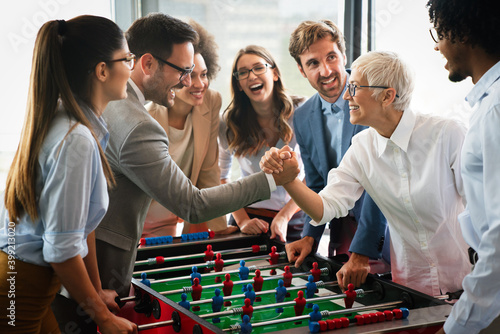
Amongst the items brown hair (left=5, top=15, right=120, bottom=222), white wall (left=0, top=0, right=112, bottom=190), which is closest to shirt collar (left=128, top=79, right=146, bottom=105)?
brown hair (left=5, top=15, right=120, bottom=222)

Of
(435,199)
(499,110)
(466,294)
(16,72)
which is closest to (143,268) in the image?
(435,199)

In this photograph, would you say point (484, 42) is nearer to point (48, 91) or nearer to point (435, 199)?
point (435, 199)

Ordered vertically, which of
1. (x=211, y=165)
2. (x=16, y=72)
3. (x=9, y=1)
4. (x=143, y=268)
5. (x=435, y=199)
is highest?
(x=9, y=1)

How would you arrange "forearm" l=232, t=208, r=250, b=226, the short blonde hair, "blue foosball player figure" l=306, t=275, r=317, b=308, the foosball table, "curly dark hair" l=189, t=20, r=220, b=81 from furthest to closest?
"curly dark hair" l=189, t=20, r=220, b=81 < "forearm" l=232, t=208, r=250, b=226 < the short blonde hair < "blue foosball player figure" l=306, t=275, r=317, b=308 < the foosball table

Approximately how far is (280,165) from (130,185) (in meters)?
0.63

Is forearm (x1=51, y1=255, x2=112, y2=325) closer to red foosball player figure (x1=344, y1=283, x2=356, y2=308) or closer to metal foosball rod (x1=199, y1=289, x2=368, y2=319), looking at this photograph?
metal foosball rod (x1=199, y1=289, x2=368, y2=319)

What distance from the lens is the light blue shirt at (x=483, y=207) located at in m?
1.35

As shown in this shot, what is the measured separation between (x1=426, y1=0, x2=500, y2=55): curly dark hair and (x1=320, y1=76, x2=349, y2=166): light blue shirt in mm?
1317

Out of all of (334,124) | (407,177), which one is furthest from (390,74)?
(334,124)

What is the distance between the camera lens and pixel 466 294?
55.6 inches

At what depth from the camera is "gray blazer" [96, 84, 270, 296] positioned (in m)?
2.03

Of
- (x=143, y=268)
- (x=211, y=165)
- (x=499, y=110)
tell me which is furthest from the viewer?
(x=211, y=165)

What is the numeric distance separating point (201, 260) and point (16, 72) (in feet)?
7.03

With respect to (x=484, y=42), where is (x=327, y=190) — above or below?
below
